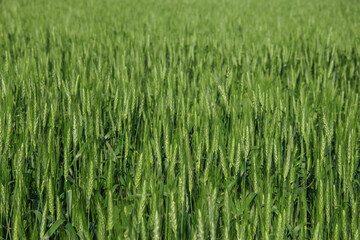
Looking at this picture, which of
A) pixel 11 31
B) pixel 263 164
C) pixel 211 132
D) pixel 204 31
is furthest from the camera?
pixel 204 31

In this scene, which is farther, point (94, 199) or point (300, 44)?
point (300, 44)

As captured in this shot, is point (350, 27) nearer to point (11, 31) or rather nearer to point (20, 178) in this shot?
point (11, 31)

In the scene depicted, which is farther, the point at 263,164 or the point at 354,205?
the point at 263,164

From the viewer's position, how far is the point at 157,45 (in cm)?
321

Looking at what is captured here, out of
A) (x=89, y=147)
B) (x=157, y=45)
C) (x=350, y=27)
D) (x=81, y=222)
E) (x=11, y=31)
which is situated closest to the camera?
(x=81, y=222)

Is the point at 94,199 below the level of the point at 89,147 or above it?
below

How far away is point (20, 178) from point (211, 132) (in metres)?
0.74

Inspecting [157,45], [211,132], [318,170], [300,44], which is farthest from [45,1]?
[318,170]

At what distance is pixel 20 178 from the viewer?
1035 mm

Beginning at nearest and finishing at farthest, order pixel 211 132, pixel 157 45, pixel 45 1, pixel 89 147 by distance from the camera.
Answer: pixel 89 147
pixel 211 132
pixel 157 45
pixel 45 1

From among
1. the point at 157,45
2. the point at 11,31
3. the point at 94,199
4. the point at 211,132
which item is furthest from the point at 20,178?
the point at 11,31

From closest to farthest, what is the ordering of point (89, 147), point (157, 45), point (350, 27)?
1. point (89, 147)
2. point (157, 45)
3. point (350, 27)

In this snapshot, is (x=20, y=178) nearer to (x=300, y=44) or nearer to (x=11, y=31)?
(x=300, y=44)

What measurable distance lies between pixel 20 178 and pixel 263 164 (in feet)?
2.60
